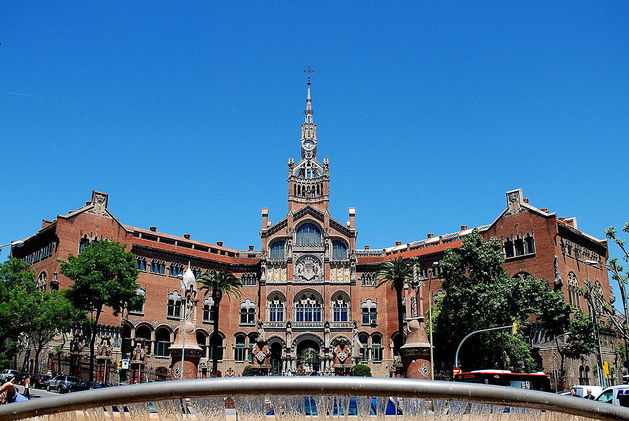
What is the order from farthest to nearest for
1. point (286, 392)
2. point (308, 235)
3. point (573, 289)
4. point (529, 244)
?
point (308, 235) → point (529, 244) → point (573, 289) → point (286, 392)

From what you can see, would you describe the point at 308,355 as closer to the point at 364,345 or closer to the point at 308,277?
the point at 364,345

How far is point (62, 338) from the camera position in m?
53.7

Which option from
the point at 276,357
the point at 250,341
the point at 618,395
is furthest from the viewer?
the point at 250,341

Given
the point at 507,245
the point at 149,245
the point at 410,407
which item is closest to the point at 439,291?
the point at 507,245

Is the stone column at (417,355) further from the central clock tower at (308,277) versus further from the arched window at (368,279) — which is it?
the arched window at (368,279)

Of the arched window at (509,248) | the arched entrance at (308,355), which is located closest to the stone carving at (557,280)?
the arched window at (509,248)

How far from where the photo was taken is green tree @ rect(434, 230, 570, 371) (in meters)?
44.9

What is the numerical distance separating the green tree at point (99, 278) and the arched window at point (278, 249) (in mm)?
22243

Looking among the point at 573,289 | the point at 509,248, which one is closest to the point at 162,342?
the point at 509,248

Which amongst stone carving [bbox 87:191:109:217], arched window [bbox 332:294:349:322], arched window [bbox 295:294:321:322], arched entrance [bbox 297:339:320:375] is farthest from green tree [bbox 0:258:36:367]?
arched window [bbox 332:294:349:322]

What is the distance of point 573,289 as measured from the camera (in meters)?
56.0

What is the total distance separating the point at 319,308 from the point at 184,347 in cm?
3748

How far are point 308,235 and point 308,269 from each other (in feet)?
13.4

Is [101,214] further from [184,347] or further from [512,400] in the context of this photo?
[512,400]
